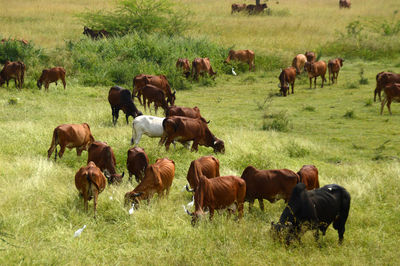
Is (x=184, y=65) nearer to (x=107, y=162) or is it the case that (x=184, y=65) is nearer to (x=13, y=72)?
(x=13, y=72)

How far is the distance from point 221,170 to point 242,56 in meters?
13.8

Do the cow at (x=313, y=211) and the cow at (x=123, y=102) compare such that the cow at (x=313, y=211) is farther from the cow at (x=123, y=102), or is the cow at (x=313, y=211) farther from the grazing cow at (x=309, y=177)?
the cow at (x=123, y=102)

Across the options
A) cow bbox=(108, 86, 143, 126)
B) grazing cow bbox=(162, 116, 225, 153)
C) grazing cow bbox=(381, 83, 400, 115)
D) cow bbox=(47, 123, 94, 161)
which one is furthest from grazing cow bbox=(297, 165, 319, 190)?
grazing cow bbox=(381, 83, 400, 115)

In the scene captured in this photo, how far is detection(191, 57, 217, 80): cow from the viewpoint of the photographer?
19.2 metres

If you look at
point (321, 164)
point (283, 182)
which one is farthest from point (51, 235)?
point (321, 164)

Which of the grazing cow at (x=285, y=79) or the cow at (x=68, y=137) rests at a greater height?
the cow at (x=68, y=137)

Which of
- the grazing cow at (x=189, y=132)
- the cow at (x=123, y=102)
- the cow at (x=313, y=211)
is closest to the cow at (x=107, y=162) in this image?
the grazing cow at (x=189, y=132)

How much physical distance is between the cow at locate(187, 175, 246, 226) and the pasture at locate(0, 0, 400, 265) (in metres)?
0.18

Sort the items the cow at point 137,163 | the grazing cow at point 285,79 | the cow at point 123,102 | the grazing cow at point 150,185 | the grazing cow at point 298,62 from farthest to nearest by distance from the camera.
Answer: the grazing cow at point 298,62
the grazing cow at point 285,79
the cow at point 123,102
the cow at point 137,163
the grazing cow at point 150,185

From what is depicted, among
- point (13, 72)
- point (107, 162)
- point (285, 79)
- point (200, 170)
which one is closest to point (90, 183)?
point (107, 162)

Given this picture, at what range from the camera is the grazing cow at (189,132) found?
353 inches

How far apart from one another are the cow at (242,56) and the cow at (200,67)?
2.17 meters

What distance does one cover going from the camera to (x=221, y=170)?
819 cm

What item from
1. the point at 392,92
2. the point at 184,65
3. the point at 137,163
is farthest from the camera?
the point at 184,65
